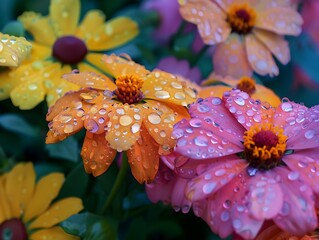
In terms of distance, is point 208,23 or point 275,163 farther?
point 208,23

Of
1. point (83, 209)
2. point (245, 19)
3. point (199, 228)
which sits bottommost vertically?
point (199, 228)

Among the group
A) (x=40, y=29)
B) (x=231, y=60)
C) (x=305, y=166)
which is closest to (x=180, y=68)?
(x=231, y=60)

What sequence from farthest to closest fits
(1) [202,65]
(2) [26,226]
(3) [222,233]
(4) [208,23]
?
(1) [202,65]
(4) [208,23]
(2) [26,226]
(3) [222,233]

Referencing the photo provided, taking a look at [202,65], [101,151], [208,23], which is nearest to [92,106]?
[101,151]

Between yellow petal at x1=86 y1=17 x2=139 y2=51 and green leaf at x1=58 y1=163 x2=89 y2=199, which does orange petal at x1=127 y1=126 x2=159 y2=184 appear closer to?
green leaf at x1=58 y1=163 x2=89 y2=199

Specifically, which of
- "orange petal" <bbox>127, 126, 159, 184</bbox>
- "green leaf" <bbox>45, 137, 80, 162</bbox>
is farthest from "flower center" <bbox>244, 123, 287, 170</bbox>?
"green leaf" <bbox>45, 137, 80, 162</bbox>

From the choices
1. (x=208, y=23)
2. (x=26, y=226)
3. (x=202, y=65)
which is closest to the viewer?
(x=26, y=226)

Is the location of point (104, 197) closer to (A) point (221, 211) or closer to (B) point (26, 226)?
(B) point (26, 226)
